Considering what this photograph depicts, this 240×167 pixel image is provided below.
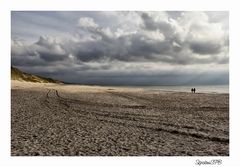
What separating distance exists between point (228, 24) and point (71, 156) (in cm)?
869

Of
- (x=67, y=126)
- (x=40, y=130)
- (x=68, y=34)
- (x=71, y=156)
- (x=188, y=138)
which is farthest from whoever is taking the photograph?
(x=68, y=34)

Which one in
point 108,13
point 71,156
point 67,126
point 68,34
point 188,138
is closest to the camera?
point 71,156

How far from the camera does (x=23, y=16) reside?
1503 cm

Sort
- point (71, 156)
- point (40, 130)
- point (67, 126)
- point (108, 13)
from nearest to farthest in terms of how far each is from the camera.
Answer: point (71, 156), point (40, 130), point (67, 126), point (108, 13)

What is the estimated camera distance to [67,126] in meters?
14.8
